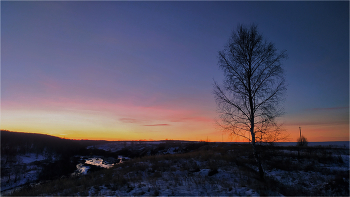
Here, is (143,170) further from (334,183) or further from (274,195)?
(334,183)

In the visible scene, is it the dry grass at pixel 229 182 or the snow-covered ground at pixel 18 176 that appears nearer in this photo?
the dry grass at pixel 229 182

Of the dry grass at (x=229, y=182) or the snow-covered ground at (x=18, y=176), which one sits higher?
the dry grass at (x=229, y=182)

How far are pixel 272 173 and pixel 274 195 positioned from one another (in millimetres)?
6547

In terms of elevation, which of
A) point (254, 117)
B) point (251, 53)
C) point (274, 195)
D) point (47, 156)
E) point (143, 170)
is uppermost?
point (251, 53)

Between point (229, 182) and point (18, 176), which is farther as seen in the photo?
point (18, 176)

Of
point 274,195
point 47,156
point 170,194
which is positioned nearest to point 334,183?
point 274,195

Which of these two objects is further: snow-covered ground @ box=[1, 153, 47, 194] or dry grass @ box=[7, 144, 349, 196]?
snow-covered ground @ box=[1, 153, 47, 194]

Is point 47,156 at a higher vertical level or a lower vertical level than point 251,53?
lower

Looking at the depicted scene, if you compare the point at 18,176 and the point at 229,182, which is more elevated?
the point at 229,182

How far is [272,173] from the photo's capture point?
13914 mm

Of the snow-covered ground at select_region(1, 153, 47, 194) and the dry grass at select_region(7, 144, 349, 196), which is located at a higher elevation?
the dry grass at select_region(7, 144, 349, 196)

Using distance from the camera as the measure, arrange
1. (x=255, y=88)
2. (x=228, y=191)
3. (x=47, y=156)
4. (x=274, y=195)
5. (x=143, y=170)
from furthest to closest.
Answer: (x=47, y=156) → (x=143, y=170) → (x=255, y=88) → (x=228, y=191) → (x=274, y=195)

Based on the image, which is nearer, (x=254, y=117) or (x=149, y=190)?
(x=149, y=190)

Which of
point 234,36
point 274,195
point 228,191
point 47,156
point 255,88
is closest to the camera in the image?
point 274,195
